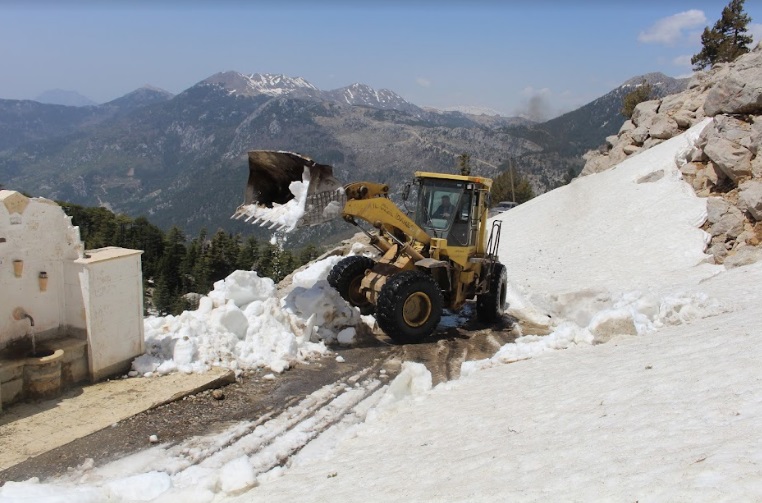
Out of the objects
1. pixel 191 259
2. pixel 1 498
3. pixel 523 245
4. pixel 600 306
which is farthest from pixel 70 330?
pixel 191 259

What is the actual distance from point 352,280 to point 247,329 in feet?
9.72

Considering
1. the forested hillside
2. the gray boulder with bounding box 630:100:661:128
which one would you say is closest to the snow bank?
the gray boulder with bounding box 630:100:661:128

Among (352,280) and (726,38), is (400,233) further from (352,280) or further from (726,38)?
(726,38)

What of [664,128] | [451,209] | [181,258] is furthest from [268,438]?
[181,258]

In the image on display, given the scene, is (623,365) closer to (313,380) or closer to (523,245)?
(313,380)

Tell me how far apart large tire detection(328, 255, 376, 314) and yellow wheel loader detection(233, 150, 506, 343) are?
2 centimetres

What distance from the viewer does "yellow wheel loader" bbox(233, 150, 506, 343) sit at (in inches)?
369

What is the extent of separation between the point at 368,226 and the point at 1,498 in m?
7.26

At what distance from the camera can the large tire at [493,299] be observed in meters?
11.9

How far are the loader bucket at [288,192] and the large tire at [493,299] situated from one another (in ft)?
13.0

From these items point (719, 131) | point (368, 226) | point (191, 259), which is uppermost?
point (719, 131)

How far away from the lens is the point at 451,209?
11047mm

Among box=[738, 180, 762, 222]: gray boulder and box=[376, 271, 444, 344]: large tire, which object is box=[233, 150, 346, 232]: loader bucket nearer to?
box=[376, 271, 444, 344]: large tire

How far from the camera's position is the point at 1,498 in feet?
14.6
